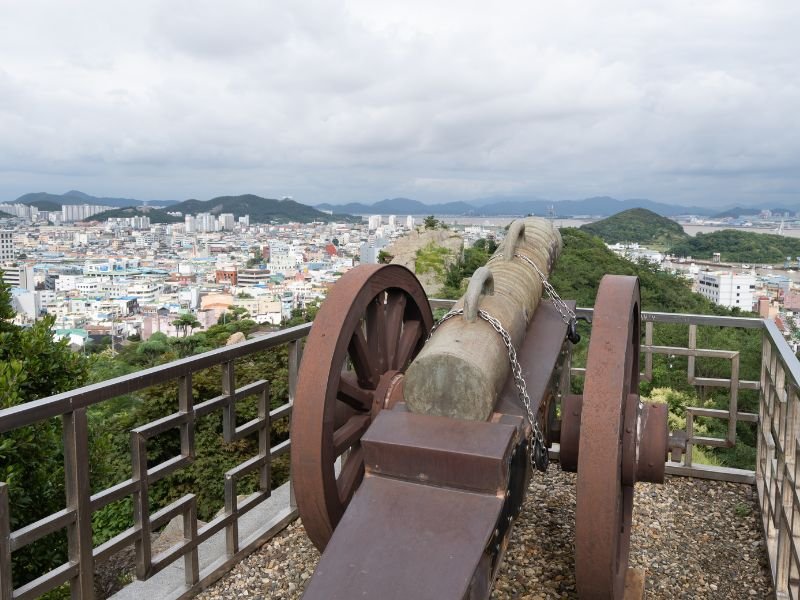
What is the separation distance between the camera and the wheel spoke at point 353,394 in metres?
3.07

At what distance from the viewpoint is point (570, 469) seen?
2.97 meters

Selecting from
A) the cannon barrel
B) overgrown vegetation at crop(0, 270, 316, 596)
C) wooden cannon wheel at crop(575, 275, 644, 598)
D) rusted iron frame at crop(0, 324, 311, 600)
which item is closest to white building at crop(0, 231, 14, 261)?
overgrown vegetation at crop(0, 270, 316, 596)

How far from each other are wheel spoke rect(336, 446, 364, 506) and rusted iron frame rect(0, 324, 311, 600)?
1.85 feet

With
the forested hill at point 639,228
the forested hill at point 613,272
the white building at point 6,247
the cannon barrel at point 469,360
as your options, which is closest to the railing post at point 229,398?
the cannon barrel at point 469,360

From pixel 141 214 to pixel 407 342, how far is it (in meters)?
177

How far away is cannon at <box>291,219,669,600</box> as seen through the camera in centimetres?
A: 218

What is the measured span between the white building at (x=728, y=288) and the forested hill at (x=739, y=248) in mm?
11166

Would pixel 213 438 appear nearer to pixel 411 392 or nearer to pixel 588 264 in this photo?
pixel 411 392

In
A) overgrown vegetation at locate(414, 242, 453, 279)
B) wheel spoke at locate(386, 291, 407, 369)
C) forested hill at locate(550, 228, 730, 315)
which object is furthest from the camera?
overgrown vegetation at locate(414, 242, 453, 279)

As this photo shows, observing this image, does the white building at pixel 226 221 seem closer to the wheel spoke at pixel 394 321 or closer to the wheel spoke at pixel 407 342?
the wheel spoke at pixel 407 342

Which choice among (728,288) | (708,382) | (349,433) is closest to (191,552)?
(349,433)

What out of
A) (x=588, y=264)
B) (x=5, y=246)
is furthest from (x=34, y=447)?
(x=5, y=246)

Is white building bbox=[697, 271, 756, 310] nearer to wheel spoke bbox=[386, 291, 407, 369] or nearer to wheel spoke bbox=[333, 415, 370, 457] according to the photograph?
wheel spoke bbox=[386, 291, 407, 369]

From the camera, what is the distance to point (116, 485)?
265 centimetres
